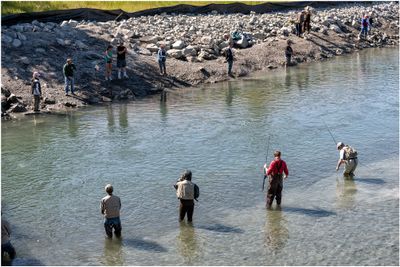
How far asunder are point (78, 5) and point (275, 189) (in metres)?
33.1

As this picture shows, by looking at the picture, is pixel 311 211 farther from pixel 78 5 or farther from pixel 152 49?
pixel 78 5

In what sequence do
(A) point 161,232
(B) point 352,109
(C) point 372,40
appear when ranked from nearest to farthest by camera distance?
(A) point 161,232 → (B) point 352,109 → (C) point 372,40

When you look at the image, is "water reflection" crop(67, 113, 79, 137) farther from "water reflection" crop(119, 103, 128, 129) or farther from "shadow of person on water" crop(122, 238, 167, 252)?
"shadow of person on water" crop(122, 238, 167, 252)

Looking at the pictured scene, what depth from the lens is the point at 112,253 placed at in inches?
616

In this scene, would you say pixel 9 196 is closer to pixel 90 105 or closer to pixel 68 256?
pixel 68 256

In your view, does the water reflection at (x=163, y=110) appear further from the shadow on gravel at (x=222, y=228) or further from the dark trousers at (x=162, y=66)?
the shadow on gravel at (x=222, y=228)

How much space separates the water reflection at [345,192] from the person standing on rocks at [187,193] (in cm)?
448

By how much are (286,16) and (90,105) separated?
24.4 m

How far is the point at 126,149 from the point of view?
24.5 meters

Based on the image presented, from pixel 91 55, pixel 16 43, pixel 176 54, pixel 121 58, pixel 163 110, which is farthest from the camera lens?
pixel 176 54

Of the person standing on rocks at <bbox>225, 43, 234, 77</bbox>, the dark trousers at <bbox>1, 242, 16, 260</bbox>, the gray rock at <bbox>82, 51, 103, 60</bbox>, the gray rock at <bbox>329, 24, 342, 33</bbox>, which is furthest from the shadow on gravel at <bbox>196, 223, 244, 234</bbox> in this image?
the gray rock at <bbox>329, 24, 342, 33</bbox>

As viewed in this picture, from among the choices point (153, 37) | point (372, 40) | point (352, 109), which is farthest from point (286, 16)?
point (352, 109)

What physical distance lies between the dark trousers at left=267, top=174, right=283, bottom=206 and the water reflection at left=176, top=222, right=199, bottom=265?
255 centimetres

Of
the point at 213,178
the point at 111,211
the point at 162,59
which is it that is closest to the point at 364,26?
the point at 162,59
